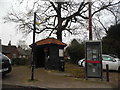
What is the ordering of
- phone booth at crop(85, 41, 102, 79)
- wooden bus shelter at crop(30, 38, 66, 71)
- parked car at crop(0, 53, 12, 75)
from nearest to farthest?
parked car at crop(0, 53, 12, 75), phone booth at crop(85, 41, 102, 79), wooden bus shelter at crop(30, 38, 66, 71)

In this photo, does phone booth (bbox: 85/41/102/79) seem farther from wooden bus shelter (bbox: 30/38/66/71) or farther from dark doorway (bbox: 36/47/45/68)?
dark doorway (bbox: 36/47/45/68)

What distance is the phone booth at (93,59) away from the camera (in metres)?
9.64

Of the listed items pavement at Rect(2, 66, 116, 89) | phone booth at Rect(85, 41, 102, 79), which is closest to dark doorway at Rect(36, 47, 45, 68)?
pavement at Rect(2, 66, 116, 89)

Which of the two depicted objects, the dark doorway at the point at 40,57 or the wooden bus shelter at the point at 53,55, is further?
the dark doorway at the point at 40,57

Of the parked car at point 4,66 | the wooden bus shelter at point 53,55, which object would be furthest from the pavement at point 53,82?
the wooden bus shelter at point 53,55

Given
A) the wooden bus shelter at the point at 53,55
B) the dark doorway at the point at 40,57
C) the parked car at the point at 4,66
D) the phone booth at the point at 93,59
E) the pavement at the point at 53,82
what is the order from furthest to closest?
1. the dark doorway at the point at 40,57
2. the wooden bus shelter at the point at 53,55
3. the phone booth at the point at 93,59
4. the parked car at the point at 4,66
5. the pavement at the point at 53,82

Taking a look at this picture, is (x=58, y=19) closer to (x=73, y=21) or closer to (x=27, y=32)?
(x=73, y=21)

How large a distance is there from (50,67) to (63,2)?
9.28 meters

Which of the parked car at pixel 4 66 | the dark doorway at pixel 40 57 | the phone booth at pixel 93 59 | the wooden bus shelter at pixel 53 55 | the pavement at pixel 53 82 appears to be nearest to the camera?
the pavement at pixel 53 82

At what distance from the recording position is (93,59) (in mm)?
9922

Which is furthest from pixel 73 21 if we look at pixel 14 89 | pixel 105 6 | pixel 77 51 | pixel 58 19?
pixel 14 89

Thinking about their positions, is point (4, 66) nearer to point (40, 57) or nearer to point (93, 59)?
point (93, 59)

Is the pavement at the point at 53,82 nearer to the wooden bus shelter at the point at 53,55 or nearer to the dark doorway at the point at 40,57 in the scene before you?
the wooden bus shelter at the point at 53,55

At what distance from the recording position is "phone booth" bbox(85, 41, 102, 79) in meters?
9.64
